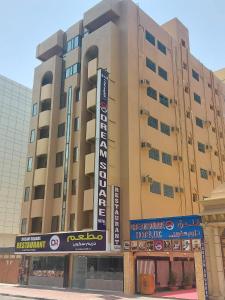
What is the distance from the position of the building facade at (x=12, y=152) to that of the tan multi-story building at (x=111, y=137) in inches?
1101

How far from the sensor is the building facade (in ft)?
221

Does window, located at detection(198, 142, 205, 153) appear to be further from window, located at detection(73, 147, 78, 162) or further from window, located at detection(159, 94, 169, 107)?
window, located at detection(73, 147, 78, 162)

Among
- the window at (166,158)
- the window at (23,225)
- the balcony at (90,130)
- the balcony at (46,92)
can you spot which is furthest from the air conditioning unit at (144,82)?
the window at (23,225)

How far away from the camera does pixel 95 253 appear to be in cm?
3188

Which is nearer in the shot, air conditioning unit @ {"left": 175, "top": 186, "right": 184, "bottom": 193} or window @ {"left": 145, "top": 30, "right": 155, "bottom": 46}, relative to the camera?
air conditioning unit @ {"left": 175, "top": 186, "right": 184, "bottom": 193}

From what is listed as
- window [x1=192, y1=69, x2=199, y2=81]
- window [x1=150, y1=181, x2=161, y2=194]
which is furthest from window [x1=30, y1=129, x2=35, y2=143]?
window [x1=192, y1=69, x2=199, y2=81]

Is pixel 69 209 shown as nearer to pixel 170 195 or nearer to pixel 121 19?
pixel 170 195

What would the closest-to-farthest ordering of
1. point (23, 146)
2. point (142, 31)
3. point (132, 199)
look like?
point (132, 199)
point (142, 31)
point (23, 146)

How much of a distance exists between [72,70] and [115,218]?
20.7 m

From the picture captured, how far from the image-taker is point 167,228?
28812 millimetres

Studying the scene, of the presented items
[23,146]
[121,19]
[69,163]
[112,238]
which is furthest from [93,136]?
[23,146]

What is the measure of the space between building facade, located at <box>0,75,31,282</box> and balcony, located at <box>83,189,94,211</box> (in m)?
36.5

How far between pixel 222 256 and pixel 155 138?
18.1 m

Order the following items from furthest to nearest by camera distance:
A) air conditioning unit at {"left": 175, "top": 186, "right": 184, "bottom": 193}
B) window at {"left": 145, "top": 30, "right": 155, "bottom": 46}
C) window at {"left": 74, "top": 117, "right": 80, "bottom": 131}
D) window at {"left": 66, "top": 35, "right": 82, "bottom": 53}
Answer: window at {"left": 66, "top": 35, "right": 82, "bottom": 53}, window at {"left": 145, "top": 30, "right": 155, "bottom": 46}, air conditioning unit at {"left": 175, "top": 186, "right": 184, "bottom": 193}, window at {"left": 74, "top": 117, "right": 80, "bottom": 131}
